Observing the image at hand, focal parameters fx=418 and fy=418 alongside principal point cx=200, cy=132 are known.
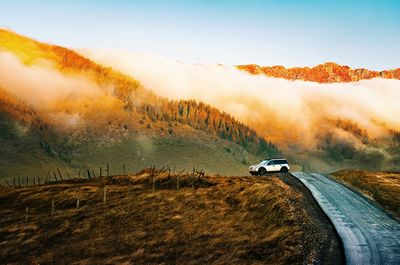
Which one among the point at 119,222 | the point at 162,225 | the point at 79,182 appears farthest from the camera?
the point at 79,182

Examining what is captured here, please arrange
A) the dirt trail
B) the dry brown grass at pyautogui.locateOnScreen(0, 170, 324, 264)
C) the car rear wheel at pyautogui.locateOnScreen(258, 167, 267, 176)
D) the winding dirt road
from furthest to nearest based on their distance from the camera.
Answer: the car rear wheel at pyautogui.locateOnScreen(258, 167, 267, 176)
the dry brown grass at pyautogui.locateOnScreen(0, 170, 324, 264)
the dirt trail
the winding dirt road

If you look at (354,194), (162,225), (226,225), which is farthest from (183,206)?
(354,194)

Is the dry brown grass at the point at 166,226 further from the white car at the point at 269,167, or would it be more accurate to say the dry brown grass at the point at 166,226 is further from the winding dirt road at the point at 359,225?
the white car at the point at 269,167

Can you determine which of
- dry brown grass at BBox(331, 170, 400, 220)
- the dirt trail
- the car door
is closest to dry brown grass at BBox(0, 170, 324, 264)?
the dirt trail

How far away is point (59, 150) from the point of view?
19612 centimetres

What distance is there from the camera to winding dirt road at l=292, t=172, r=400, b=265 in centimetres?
2594

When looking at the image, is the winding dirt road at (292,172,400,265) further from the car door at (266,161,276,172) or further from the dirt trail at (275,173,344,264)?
the car door at (266,161,276,172)

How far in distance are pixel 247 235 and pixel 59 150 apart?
176206mm

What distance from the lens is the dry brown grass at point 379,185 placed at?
131ft

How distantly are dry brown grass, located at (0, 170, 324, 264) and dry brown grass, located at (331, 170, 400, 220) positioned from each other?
27.2 feet

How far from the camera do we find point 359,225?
32469 mm

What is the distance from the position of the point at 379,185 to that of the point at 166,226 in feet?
84.7

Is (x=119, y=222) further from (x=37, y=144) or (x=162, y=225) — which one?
(x=37, y=144)

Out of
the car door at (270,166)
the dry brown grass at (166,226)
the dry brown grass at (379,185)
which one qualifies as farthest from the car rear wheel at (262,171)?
the dry brown grass at (379,185)
